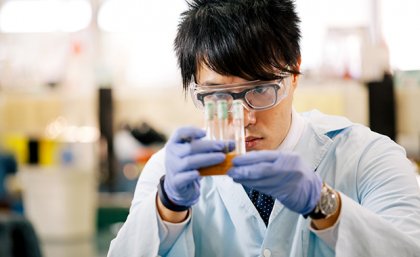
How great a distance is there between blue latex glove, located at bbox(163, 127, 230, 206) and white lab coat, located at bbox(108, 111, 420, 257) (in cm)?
14

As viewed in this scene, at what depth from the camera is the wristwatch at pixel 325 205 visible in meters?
1.41

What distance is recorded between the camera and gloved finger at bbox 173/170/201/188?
1.38 m

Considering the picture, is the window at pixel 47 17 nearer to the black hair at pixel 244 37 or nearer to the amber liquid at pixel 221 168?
the black hair at pixel 244 37

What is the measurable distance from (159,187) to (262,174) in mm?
306

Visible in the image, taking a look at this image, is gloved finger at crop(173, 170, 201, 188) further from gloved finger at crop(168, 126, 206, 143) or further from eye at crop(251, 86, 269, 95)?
eye at crop(251, 86, 269, 95)

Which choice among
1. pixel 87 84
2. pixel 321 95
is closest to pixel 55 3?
pixel 87 84

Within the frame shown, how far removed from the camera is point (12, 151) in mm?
7125

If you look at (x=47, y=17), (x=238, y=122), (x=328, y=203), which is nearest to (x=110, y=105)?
(x=47, y=17)

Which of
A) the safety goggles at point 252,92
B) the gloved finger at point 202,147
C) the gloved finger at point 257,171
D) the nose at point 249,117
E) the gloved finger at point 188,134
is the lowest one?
the gloved finger at point 257,171

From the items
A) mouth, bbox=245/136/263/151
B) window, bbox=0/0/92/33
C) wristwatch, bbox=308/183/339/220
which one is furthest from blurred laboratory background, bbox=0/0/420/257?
wristwatch, bbox=308/183/339/220

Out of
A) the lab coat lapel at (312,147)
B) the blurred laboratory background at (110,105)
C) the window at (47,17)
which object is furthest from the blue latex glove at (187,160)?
the window at (47,17)

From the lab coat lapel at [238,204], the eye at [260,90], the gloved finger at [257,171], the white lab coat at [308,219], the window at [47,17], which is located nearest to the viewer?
the gloved finger at [257,171]

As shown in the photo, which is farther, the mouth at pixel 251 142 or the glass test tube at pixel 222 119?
the mouth at pixel 251 142

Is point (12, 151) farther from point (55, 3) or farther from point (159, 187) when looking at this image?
point (159, 187)
